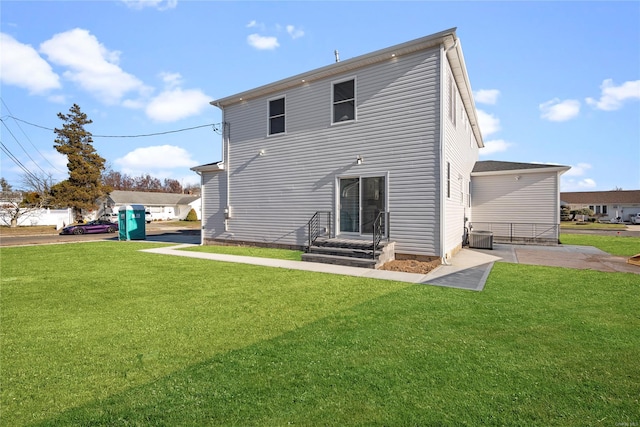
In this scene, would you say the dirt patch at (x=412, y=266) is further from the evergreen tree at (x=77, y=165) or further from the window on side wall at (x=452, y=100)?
the evergreen tree at (x=77, y=165)

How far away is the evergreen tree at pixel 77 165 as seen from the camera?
3478cm

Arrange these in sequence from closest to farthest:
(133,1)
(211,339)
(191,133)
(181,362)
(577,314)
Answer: (181,362) → (211,339) → (577,314) → (133,1) → (191,133)

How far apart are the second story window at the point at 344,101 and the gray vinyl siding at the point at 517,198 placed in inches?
369

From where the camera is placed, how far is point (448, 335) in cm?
359

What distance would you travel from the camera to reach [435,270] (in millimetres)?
7676

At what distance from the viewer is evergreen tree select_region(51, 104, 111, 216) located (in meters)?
34.8

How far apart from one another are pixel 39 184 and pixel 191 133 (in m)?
34.2

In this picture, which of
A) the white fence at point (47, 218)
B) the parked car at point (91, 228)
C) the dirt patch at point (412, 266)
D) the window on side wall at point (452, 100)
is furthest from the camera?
the white fence at point (47, 218)

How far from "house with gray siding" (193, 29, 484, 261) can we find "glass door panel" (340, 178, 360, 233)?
3 cm

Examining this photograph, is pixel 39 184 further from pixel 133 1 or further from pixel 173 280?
pixel 173 280

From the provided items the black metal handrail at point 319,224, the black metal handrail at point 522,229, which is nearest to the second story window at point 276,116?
the black metal handrail at point 319,224

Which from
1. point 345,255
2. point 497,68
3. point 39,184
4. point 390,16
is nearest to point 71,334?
point 345,255

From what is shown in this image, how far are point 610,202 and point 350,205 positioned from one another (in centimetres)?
5636

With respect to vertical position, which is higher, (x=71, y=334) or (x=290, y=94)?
(x=290, y=94)
